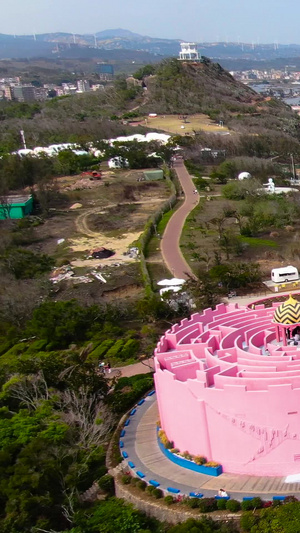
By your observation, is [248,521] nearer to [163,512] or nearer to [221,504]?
[221,504]

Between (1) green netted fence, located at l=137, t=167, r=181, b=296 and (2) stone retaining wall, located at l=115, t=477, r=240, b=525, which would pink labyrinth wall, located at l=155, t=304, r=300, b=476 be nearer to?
(2) stone retaining wall, located at l=115, t=477, r=240, b=525

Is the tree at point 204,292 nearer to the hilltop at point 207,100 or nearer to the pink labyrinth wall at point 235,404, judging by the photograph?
the pink labyrinth wall at point 235,404

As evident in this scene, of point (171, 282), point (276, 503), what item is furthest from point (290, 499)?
point (171, 282)

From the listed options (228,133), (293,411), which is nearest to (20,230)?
(293,411)

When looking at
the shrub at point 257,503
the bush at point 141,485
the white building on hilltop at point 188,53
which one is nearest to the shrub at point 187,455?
the bush at point 141,485

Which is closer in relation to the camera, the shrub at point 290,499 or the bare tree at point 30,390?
the shrub at point 290,499

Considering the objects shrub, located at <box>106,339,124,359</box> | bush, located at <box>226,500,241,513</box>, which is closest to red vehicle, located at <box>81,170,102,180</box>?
shrub, located at <box>106,339,124,359</box>
